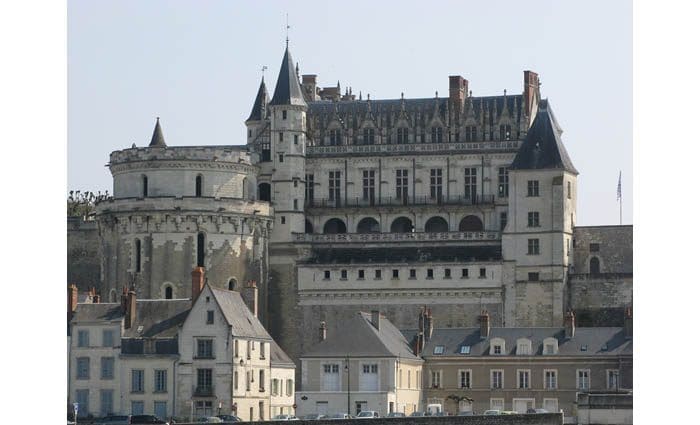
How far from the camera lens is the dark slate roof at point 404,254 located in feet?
231

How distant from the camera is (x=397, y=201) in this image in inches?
2936

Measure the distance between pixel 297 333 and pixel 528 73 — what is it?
1412 cm

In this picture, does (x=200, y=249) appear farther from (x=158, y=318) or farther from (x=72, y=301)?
(x=158, y=318)

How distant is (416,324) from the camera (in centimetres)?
6888

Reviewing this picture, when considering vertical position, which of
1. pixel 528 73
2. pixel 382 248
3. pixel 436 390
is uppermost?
pixel 528 73

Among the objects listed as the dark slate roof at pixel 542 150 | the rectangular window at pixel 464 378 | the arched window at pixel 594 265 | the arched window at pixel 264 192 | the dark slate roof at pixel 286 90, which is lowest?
the rectangular window at pixel 464 378

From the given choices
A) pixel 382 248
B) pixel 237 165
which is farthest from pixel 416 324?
pixel 237 165

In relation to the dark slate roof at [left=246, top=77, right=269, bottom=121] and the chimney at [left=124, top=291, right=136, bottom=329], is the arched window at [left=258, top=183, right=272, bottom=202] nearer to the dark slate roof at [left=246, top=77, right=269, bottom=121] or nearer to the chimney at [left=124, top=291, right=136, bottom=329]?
the dark slate roof at [left=246, top=77, right=269, bottom=121]

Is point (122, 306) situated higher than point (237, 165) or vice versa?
point (237, 165)

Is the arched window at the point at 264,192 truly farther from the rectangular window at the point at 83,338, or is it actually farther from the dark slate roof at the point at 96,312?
the rectangular window at the point at 83,338

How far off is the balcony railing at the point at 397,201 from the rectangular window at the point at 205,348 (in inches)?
845

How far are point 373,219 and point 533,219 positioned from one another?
802 cm

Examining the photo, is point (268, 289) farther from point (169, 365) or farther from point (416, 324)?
point (169, 365)

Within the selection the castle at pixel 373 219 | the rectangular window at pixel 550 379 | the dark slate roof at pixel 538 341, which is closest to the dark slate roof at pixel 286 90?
the castle at pixel 373 219
